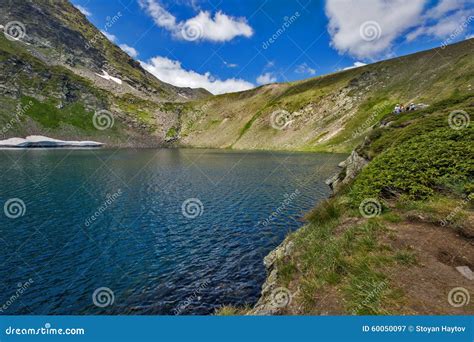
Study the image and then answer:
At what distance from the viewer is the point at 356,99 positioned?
473 feet

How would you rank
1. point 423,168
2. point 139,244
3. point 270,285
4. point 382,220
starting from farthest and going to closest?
1. point 139,244
2. point 423,168
3. point 382,220
4. point 270,285

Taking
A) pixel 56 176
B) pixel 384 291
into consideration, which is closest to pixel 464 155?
pixel 384 291

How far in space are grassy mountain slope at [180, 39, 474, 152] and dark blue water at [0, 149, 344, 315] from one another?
278ft

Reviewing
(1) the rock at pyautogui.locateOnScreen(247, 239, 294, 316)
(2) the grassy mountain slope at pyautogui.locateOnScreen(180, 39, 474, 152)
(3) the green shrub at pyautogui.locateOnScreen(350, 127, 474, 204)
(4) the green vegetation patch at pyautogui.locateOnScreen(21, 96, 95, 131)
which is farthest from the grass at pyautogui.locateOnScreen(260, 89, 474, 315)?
(4) the green vegetation patch at pyautogui.locateOnScreen(21, 96, 95, 131)

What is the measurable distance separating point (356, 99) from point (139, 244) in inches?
5757

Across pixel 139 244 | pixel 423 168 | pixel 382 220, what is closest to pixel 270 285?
pixel 382 220

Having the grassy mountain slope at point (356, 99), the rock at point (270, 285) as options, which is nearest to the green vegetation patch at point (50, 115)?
the grassy mountain slope at point (356, 99)

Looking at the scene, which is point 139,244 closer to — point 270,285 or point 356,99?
point 270,285

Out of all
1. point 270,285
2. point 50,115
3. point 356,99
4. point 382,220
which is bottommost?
point 270,285

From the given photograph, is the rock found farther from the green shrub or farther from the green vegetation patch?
the green vegetation patch

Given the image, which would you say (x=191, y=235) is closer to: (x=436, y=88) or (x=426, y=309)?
(x=426, y=309)

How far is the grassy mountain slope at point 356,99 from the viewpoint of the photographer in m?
111

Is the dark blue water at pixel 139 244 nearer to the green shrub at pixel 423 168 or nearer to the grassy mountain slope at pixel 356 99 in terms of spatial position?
the green shrub at pixel 423 168

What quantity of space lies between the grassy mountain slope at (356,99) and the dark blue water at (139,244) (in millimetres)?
84722
